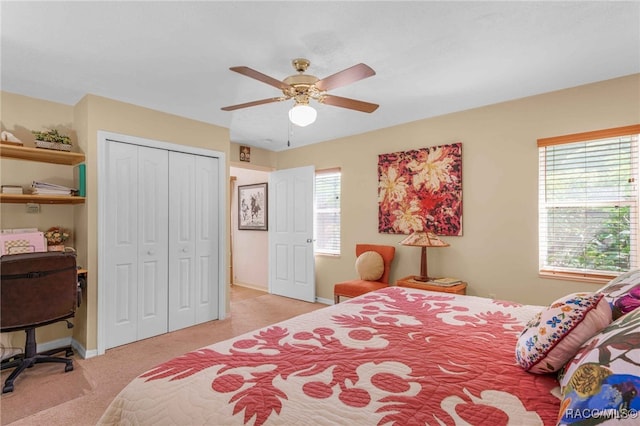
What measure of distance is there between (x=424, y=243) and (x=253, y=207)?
11.8 ft

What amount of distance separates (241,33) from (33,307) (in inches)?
103

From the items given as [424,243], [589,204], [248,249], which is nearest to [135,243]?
[248,249]

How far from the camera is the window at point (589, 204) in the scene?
8.89ft

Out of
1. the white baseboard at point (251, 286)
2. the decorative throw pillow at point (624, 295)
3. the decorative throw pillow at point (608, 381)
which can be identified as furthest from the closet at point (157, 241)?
the decorative throw pillow at point (624, 295)

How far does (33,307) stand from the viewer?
2527 mm

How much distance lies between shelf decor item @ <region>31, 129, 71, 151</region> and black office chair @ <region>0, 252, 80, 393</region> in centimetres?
105

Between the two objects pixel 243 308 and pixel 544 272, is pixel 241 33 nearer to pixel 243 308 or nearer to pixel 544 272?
pixel 544 272

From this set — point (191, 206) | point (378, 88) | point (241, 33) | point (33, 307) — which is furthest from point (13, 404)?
point (378, 88)

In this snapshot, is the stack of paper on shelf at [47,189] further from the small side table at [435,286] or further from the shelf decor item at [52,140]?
the small side table at [435,286]

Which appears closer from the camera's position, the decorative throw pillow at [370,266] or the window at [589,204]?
→ the window at [589,204]

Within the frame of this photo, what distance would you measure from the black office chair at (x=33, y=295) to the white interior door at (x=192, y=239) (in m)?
1.03

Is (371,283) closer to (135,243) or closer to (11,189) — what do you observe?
(135,243)

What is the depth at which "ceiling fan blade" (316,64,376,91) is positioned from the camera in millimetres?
1879

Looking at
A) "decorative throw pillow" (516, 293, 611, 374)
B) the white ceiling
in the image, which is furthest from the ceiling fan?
"decorative throw pillow" (516, 293, 611, 374)
